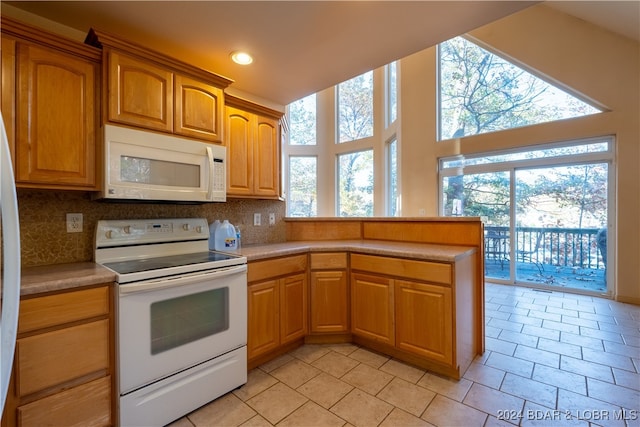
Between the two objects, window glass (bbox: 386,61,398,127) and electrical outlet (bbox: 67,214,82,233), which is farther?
window glass (bbox: 386,61,398,127)

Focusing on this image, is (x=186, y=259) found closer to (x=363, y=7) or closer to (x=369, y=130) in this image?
(x=363, y=7)

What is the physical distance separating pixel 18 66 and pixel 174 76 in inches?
28.6

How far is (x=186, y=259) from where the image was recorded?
6.03 feet

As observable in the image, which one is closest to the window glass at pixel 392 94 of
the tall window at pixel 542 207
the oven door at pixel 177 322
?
the tall window at pixel 542 207

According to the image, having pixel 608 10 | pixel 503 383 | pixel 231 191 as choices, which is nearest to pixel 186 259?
pixel 231 191

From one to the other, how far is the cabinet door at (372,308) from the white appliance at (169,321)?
94 centimetres

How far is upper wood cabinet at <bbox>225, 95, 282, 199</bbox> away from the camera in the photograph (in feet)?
7.53

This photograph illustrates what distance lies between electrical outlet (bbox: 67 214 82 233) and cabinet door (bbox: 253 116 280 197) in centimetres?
119

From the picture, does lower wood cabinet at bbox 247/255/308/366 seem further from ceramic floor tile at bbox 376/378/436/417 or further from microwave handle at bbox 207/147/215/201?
ceramic floor tile at bbox 376/378/436/417

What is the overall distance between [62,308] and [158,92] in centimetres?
131

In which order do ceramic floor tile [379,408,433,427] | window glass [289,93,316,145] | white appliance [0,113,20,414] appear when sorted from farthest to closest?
window glass [289,93,316,145] → ceramic floor tile [379,408,433,427] → white appliance [0,113,20,414]

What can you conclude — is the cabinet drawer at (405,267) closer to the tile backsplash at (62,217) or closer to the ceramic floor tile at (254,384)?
the ceramic floor tile at (254,384)

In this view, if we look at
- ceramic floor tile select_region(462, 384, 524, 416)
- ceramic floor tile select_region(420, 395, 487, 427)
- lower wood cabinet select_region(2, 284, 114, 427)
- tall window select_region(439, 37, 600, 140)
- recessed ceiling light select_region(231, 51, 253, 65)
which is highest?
tall window select_region(439, 37, 600, 140)

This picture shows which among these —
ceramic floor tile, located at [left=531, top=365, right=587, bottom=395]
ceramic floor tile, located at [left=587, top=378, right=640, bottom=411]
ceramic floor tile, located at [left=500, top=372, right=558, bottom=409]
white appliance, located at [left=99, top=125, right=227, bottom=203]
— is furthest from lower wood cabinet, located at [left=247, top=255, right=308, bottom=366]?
ceramic floor tile, located at [left=587, top=378, right=640, bottom=411]
